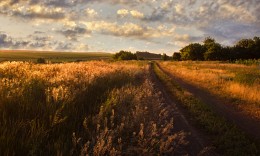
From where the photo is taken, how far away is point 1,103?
594 cm

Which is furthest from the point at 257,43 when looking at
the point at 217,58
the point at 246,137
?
the point at 246,137

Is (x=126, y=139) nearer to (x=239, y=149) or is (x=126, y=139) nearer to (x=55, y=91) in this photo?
(x=55, y=91)

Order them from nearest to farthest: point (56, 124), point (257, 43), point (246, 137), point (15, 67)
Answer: point (56, 124) → point (246, 137) → point (15, 67) → point (257, 43)

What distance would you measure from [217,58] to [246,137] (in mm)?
96429

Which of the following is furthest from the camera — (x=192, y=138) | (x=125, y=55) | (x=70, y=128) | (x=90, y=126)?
(x=125, y=55)

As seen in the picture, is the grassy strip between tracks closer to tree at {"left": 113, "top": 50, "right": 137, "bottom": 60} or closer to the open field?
the open field

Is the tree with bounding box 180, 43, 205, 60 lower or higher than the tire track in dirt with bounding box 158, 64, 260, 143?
higher

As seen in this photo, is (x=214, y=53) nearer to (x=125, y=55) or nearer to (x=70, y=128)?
(x=125, y=55)

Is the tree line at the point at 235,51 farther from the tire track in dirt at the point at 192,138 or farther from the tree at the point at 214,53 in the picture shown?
the tire track in dirt at the point at 192,138

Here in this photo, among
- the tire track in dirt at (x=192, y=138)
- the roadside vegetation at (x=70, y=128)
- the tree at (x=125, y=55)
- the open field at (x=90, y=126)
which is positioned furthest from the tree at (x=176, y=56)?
the roadside vegetation at (x=70, y=128)

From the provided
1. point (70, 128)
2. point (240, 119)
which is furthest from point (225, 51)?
point (70, 128)

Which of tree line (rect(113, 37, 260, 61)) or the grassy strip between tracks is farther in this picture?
tree line (rect(113, 37, 260, 61))

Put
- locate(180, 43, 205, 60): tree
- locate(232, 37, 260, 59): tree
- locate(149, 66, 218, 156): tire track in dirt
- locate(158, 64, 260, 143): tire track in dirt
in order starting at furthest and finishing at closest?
locate(180, 43, 205, 60): tree < locate(232, 37, 260, 59): tree < locate(158, 64, 260, 143): tire track in dirt < locate(149, 66, 218, 156): tire track in dirt

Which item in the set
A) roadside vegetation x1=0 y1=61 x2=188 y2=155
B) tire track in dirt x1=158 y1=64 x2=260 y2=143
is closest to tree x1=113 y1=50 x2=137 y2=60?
tire track in dirt x1=158 y1=64 x2=260 y2=143
